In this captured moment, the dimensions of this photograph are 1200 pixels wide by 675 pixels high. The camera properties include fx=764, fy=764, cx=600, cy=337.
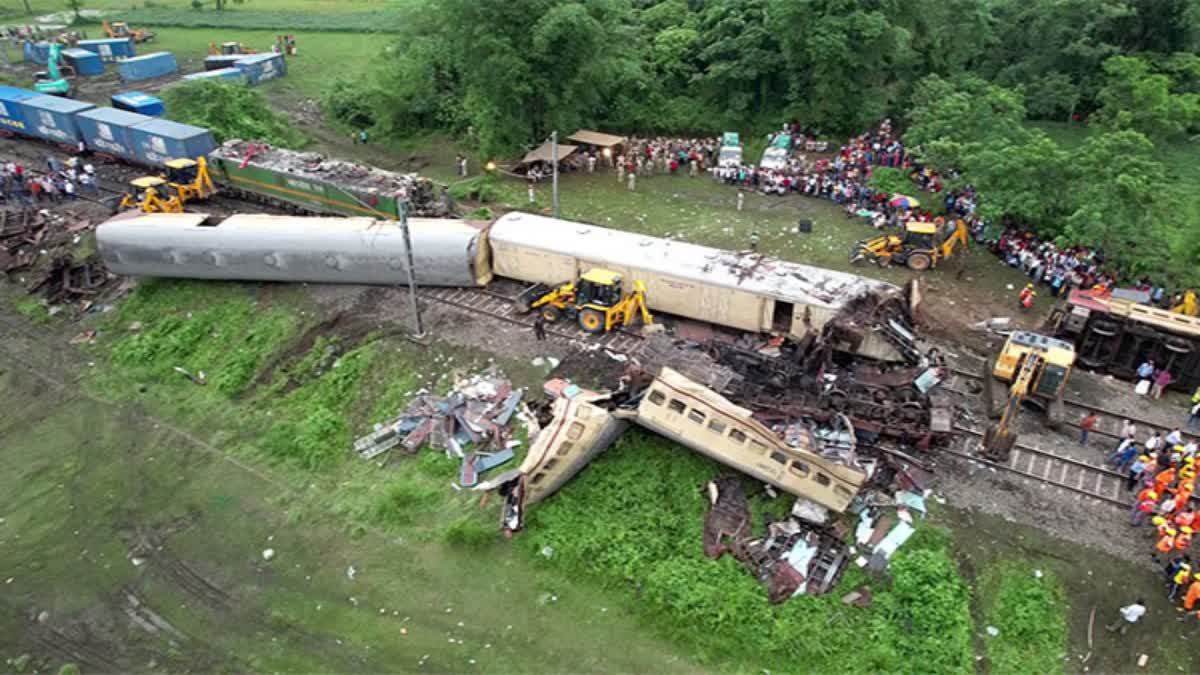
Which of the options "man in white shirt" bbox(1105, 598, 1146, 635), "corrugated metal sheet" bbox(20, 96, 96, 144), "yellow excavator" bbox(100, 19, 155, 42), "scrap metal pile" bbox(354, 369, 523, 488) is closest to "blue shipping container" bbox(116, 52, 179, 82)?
"yellow excavator" bbox(100, 19, 155, 42)

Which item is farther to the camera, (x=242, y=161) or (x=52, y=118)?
(x=52, y=118)

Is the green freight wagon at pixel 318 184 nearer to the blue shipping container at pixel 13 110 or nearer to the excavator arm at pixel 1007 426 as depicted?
the blue shipping container at pixel 13 110

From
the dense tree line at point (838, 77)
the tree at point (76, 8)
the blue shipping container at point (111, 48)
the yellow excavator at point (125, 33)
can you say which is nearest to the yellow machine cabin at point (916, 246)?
the dense tree line at point (838, 77)

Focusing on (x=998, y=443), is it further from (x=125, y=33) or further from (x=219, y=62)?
(x=125, y=33)

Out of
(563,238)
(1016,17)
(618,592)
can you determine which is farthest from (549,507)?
(1016,17)

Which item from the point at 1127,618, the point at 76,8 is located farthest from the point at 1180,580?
the point at 76,8

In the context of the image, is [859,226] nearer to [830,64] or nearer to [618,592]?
[830,64]

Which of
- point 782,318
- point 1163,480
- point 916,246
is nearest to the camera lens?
point 1163,480
